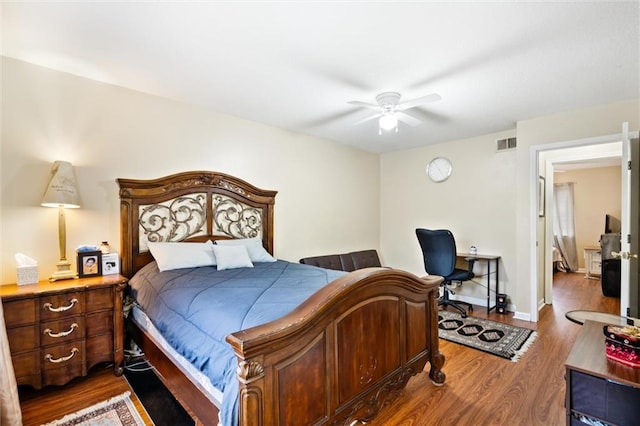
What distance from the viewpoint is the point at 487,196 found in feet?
14.4

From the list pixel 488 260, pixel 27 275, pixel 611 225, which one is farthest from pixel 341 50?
pixel 611 225

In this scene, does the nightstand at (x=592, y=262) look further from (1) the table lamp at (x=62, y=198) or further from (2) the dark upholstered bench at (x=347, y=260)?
(1) the table lamp at (x=62, y=198)

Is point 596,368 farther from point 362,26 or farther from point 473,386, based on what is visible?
point 362,26

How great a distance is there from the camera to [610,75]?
2.56 m

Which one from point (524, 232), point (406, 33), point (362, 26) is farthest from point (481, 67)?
point (524, 232)

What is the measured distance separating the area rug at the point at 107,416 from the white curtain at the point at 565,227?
8322mm

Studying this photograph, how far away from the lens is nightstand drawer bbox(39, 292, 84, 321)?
6.89 feet

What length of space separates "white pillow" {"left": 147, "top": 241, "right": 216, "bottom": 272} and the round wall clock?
369 cm

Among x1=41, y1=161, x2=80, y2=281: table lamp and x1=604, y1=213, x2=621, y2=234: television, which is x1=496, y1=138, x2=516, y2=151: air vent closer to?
x1=604, y1=213, x2=621, y2=234: television

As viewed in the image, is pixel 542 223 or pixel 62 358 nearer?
pixel 62 358

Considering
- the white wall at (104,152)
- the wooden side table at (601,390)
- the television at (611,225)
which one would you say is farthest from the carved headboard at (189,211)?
the television at (611,225)

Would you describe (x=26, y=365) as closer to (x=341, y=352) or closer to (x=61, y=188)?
(x=61, y=188)

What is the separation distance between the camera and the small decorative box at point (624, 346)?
1.56 m

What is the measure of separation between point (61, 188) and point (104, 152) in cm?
53
